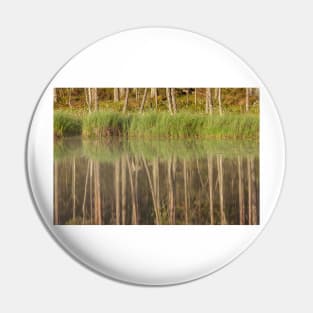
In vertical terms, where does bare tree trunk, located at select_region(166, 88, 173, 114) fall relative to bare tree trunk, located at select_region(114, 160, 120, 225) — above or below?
above

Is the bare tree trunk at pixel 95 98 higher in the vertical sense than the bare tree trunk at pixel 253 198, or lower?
higher

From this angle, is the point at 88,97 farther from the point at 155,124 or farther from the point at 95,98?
the point at 155,124

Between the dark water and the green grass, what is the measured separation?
0.20ft

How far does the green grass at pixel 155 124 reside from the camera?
11.3 feet

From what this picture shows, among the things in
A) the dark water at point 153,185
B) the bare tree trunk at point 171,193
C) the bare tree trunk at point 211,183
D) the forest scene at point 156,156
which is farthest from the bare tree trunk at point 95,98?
the bare tree trunk at point 211,183

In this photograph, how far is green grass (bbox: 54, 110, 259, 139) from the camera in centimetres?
345

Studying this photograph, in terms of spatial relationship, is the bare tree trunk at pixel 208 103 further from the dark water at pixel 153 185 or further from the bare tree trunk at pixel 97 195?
the bare tree trunk at pixel 97 195

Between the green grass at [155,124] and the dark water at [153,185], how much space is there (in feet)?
0.20

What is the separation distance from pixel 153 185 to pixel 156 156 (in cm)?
13

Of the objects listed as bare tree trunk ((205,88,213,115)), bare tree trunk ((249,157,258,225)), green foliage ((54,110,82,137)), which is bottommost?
bare tree trunk ((249,157,258,225))

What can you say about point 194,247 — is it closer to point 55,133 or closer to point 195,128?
point 195,128

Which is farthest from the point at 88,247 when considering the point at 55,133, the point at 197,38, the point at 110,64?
the point at 197,38

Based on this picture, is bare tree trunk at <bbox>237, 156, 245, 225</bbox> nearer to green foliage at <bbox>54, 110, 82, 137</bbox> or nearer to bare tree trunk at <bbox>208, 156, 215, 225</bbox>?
bare tree trunk at <bbox>208, 156, 215, 225</bbox>

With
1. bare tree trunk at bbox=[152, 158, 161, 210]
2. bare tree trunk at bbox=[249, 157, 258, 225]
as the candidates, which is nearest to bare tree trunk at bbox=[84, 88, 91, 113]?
bare tree trunk at bbox=[152, 158, 161, 210]
